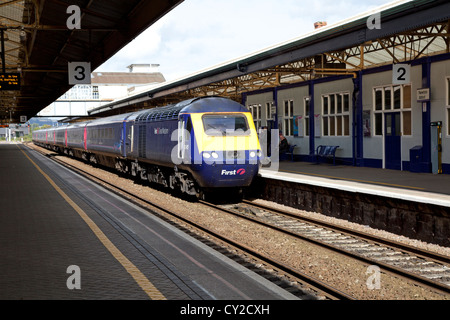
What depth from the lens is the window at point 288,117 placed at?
29.7 meters

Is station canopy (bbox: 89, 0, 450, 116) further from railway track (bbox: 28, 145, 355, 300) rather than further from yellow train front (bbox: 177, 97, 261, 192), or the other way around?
railway track (bbox: 28, 145, 355, 300)

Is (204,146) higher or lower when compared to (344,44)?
lower

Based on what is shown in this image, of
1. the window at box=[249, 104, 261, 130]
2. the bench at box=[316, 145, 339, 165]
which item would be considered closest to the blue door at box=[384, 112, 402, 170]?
the bench at box=[316, 145, 339, 165]

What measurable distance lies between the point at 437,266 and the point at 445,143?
1058cm

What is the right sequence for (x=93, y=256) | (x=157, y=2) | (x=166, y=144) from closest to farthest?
(x=93, y=256), (x=157, y=2), (x=166, y=144)

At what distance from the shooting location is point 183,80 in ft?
92.0

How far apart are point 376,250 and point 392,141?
39.6 feet

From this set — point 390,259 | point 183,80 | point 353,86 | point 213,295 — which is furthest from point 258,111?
point 213,295

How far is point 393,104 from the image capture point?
21000mm

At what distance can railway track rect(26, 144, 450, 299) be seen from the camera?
24.4 feet

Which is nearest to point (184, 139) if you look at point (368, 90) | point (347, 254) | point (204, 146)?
point (204, 146)

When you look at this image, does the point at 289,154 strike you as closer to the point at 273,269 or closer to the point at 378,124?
the point at 378,124

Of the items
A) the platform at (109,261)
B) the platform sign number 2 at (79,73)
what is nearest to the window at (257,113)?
the platform sign number 2 at (79,73)

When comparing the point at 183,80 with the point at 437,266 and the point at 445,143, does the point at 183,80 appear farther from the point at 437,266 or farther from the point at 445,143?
the point at 437,266
